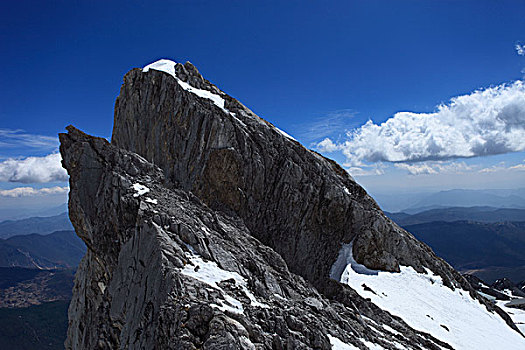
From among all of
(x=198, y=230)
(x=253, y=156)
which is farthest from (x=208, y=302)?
(x=253, y=156)

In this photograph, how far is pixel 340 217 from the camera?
4700 cm

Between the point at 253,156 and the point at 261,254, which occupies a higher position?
the point at 253,156

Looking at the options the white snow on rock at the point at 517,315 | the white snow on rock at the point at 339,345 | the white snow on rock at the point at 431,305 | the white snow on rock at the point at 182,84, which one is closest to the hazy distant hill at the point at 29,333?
the white snow on rock at the point at 182,84

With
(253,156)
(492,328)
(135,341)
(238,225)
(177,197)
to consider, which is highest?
(253,156)

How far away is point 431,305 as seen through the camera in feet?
135

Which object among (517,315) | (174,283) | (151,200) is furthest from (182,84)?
(517,315)

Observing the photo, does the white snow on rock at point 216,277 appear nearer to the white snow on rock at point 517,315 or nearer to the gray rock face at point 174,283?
the gray rock face at point 174,283

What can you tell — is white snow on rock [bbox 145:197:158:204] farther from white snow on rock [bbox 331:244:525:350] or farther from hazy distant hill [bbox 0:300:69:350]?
hazy distant hill [bbox 0:300:69:350]

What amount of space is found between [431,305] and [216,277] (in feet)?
118

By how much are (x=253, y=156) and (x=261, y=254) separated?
646 inches

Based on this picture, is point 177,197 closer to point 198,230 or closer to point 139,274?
point 198,230

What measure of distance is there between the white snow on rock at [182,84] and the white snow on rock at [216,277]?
2672cm

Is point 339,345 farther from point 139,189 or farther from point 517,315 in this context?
point 517,315

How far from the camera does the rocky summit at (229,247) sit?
55.0 feet
